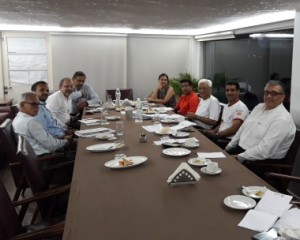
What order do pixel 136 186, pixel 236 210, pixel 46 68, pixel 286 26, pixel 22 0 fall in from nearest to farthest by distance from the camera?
pixel 236 210, pixel 136 186, pixel 22 0, pixel 286 26, pixel 46 68

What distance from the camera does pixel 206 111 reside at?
14.0ft

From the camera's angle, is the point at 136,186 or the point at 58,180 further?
the point at 58,180

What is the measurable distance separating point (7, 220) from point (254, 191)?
1.20 meters

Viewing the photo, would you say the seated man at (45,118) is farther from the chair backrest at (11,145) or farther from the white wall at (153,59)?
the white wall at (153,59)

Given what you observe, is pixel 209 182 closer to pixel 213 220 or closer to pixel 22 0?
pixel 213 220

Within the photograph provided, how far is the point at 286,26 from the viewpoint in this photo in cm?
393

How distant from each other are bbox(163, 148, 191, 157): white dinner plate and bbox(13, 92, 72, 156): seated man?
122cm

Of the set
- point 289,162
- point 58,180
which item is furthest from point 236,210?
point 58,180

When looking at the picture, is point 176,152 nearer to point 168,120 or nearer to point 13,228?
point 13,228

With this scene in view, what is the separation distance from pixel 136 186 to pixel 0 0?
243 centimetres

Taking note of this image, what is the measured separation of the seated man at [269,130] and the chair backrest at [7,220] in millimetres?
1762

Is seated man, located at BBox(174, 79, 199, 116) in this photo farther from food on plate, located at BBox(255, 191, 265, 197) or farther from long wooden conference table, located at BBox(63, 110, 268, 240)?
food on plate, located at BBox(255, 191, 265, 197)

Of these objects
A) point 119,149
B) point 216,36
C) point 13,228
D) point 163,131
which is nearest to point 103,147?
point 119,149

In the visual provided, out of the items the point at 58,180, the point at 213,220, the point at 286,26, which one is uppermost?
the point at 286,26
